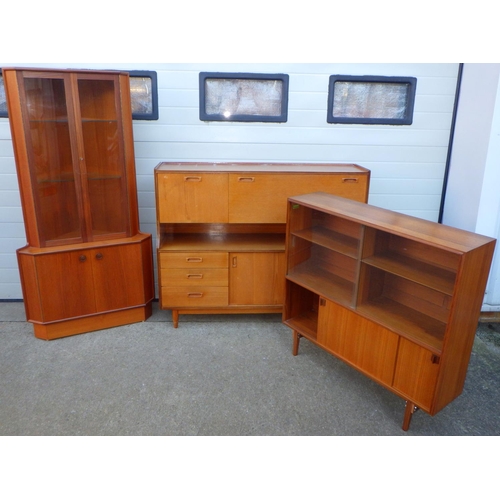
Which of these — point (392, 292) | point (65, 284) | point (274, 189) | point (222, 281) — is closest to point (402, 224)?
point (392, 292)

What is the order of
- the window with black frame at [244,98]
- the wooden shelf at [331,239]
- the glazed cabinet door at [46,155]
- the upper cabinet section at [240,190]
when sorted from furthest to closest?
1. the window with black frame at [244,98]
2. the upper cabinet section at [240,190]
3. the glazed cabinet door at [46,155]
4. the wooden shelf at [331,239]

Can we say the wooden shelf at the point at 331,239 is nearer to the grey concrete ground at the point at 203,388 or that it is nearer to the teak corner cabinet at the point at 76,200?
the grey concrete ground at the point at 203,388

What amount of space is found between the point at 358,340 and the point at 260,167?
5.30ft

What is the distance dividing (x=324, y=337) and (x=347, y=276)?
1.54ft

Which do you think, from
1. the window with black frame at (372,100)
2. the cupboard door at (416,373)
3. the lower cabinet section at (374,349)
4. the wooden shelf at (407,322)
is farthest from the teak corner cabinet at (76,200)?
the cupboard door at (416,373)

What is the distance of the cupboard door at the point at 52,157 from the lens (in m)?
3.18

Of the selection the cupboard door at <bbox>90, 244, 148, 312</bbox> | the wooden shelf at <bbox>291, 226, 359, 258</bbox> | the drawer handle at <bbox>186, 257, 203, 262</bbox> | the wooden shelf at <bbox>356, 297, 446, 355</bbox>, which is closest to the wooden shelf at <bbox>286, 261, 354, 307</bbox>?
the wooden shelf at <bbox>356, 297, 446, 355</bbox>

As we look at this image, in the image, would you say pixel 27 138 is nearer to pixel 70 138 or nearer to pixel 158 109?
pixel 70 138

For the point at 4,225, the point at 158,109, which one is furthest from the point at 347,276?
the point at 4,225

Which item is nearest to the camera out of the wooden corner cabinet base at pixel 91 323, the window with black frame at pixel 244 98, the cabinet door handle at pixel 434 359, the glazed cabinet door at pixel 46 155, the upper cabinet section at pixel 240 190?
the cabinet door handle at pixel 434 359

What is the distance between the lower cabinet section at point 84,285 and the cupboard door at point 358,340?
1597 mm

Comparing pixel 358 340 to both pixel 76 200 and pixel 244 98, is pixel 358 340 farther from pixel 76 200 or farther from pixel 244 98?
pixel 76 200

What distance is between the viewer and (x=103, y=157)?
349cm

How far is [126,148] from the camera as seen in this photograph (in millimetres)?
3457
